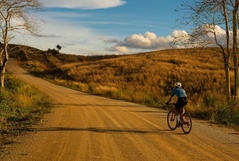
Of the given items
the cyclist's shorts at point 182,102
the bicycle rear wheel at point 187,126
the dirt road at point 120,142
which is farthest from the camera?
the cyclist's shorts at point 182,102

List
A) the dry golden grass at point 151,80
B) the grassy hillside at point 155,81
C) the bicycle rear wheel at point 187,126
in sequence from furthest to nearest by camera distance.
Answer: the dry golden grass at point 151,80 < the grassy hillside at point 155,81 < the bicycle rear wheel at point 187,126

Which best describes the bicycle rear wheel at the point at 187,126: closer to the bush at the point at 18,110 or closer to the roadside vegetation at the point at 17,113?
the roadside vegetation at the point at 17,113

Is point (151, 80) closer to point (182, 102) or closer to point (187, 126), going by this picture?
point (182, 102)

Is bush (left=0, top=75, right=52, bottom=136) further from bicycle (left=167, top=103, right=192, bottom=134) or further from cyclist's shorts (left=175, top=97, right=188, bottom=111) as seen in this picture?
cyclist's shorts (left=175, top=97, right=188, bottom=111)

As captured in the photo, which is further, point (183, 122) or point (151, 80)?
point (151, 80)

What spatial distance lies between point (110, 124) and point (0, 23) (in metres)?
14.5

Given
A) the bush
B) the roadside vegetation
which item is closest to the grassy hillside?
the bush

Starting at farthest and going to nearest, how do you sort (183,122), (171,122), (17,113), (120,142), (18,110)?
(18,110) → (17,113) → (171,122) → (183,122) → (120,142)

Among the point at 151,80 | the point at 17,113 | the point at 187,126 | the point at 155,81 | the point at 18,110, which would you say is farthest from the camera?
the point at 151,80

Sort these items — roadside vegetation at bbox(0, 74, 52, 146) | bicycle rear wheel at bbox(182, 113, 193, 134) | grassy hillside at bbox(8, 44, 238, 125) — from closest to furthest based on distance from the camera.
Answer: bicycle rear wheel at bbox(182, 113, 193, 134) < roadside vegetation at bbox(0, 74, 52, 146) < grassy hillside at bbox(8, 44, 238, 125)

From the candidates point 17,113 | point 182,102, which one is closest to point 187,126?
point 182,102

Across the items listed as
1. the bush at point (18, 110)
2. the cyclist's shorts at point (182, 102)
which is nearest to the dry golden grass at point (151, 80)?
the bush at point (18, 110)

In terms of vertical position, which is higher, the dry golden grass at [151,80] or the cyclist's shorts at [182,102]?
the dry golden grass at [151,80]

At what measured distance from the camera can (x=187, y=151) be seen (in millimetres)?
8188
